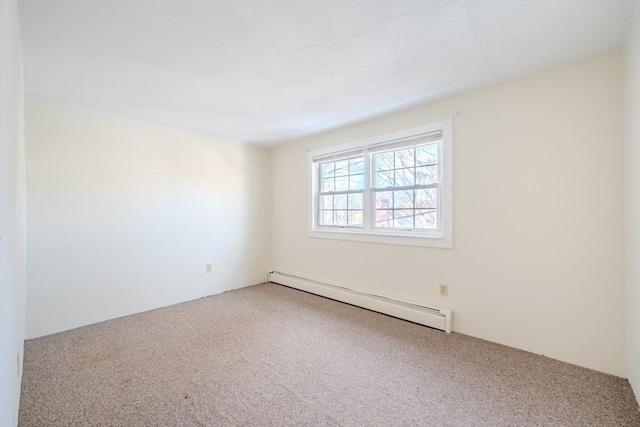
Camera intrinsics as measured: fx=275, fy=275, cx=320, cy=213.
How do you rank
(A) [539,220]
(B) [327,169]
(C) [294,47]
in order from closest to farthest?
1. (C) [294,47]
2. (A) [539,220]
3. (B) [327,169]

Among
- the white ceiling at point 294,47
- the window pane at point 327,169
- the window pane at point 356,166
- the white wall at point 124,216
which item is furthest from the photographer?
the window pane at point 327,169

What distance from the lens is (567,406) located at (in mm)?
1673

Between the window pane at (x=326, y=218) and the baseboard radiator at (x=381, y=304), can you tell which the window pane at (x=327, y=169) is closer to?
the window pane at (x=326, y=218)

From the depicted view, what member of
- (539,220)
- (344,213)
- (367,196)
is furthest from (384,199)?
(539,220)

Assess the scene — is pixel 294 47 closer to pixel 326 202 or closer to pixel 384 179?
pixel 384 179

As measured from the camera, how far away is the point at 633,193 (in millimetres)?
1742

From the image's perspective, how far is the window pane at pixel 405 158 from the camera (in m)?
3.10

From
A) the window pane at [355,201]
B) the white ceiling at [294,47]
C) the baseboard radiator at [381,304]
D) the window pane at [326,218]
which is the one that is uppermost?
the white ceiling at [294,47]

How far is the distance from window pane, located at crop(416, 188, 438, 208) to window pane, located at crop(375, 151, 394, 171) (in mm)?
494

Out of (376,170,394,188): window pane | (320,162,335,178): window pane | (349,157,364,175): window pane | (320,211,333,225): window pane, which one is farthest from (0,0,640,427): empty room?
(320,162,335,178): window pane

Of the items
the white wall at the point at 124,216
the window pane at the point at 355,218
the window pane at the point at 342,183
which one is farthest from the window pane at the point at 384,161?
the white wall at the point at 124,216

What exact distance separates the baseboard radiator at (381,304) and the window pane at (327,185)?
135cm

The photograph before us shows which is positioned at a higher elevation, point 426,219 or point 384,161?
point 384,161

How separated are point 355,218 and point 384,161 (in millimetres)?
842
